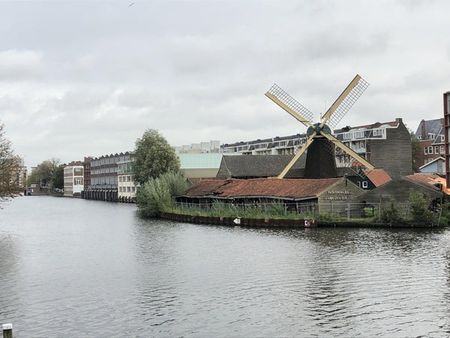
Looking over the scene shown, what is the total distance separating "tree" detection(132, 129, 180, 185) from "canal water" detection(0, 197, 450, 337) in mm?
52876

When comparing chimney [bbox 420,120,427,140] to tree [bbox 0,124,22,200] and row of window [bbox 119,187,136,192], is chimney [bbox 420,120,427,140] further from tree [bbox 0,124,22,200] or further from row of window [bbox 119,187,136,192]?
tree [bbox 0,124,22,200]

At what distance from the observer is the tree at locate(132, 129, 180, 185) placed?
330 feet

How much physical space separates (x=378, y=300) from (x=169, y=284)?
10091mm

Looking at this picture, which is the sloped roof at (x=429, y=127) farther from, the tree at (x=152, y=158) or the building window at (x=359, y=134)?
the tree at (x=152, y=158)

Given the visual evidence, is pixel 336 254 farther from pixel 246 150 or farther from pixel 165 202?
pixel 246 150

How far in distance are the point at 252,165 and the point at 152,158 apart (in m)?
17.9

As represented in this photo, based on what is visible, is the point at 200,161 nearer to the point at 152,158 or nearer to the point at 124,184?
the point at 152,158

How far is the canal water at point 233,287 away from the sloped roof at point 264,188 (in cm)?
1294

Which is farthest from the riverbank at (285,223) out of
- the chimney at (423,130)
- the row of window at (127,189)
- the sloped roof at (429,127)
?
the row of window at (127,189)

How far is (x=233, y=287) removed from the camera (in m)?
27.0

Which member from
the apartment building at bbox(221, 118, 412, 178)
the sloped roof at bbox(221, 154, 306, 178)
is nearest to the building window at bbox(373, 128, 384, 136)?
the apartment building at bbox(221, 118, 412, 178)

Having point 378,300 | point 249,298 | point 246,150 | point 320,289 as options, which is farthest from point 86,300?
point 246,150

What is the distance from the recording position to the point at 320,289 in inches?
1022

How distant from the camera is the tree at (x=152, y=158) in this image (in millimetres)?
100625
